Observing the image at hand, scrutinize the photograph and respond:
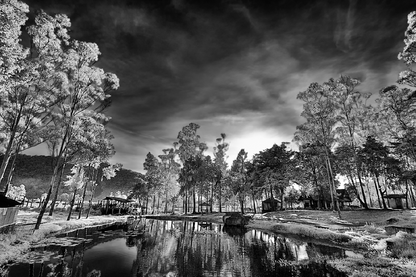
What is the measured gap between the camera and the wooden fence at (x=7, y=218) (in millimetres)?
17703

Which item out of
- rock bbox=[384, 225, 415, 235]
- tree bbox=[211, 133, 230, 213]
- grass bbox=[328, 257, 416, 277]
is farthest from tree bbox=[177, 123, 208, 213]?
grass bbox=[328, 257, 416, 277]

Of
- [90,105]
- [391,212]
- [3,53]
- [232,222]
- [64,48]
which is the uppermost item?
[64,48]

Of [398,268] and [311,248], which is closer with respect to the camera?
[398,268]

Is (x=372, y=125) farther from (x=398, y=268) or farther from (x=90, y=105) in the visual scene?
(x=90, y=105)

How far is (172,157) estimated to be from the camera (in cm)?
5691

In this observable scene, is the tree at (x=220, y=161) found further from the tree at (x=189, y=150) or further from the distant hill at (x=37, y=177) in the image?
the distant hill at (x=37, y=177)

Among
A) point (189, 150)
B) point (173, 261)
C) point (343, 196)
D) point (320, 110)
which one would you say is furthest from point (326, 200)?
point (173, 261)

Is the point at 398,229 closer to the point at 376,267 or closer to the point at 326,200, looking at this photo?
the point at 376,267

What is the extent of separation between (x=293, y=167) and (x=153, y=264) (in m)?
36.8

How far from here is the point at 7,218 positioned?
64.5 feet

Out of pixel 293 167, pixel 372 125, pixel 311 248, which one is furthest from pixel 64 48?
pixel 372 125

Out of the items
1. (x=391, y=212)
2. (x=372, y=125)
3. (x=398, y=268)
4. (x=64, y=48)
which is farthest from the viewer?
(x=372, y=125)

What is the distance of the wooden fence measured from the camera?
17703mm

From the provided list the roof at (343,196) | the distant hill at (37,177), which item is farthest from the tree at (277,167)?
the distant hill at (37,177)
